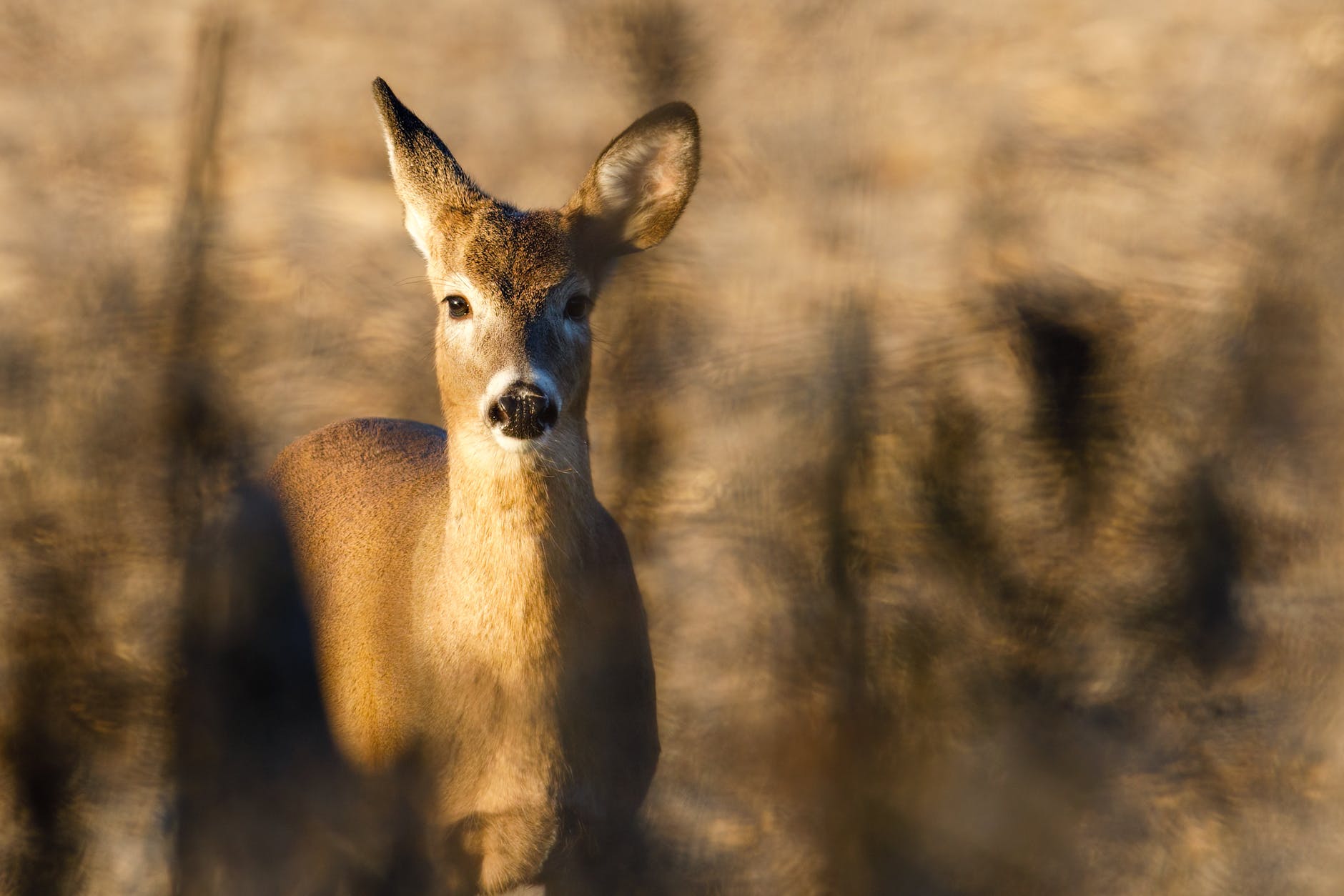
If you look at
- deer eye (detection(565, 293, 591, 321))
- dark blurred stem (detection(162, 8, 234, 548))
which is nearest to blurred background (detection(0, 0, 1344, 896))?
dark blurred stem (detection(162, 8, 234, 548))

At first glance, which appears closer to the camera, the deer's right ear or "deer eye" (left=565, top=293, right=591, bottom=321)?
"deer eye" (left=565, top=293, right=591, bottom=321)

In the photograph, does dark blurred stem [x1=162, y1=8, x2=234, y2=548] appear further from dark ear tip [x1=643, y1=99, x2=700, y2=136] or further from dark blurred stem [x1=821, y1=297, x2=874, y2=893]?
dark blurred stem [x1=821, y1=297, x2=874, y2=893]

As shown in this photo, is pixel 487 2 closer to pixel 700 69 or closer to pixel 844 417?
pixel 700 69

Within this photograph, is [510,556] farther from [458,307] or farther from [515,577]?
[458,307]

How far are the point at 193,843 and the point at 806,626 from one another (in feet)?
6.36

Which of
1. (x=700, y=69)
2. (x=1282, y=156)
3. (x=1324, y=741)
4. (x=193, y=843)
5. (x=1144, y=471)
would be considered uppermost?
(x=700, y=69)

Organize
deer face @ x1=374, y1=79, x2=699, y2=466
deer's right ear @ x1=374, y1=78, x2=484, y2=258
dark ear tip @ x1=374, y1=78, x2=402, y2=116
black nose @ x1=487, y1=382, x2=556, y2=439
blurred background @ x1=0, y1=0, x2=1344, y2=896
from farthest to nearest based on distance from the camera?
deer's right ear @ x1=374, y1=78, x2=484, y2=258, dark ear tip @ x1=374, y1=78, x2=402, y2=116, deer face @ x1=374, y1=79, x2=699, y2=466, black nose @ x1=487, y1=382, x2=556, y2=439, blurred background @ x1=0, y1=0, x2=1344, y2=896

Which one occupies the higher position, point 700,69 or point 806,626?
point 700,69

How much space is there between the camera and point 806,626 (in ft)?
9.54

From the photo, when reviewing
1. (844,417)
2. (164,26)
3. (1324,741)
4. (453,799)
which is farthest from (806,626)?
(164,26)

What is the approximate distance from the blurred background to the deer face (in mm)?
178

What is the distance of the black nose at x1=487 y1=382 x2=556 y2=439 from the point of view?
2826mm

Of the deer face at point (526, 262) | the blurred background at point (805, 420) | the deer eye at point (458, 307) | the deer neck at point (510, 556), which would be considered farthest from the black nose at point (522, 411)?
the blurred background at point (805, 420)

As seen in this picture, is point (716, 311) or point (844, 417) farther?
point (716, 311)
